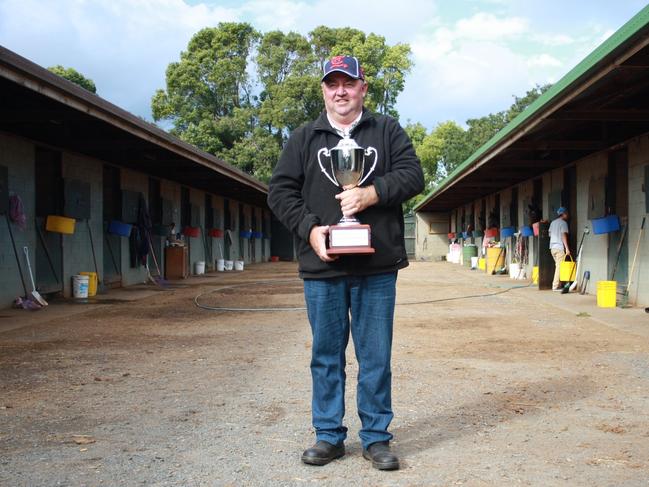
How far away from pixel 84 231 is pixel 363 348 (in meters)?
11.0

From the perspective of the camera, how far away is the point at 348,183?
3.01 metres

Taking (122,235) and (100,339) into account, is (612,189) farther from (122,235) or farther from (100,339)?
(122,235)

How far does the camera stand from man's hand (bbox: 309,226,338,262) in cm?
296

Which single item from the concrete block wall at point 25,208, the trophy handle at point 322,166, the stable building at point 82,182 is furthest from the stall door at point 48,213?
the trophy handle at point 322,166

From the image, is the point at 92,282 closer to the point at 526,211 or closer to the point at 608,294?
the point at 608,294

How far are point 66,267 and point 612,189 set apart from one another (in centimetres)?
910

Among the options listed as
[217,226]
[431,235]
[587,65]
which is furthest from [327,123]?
[431,235]

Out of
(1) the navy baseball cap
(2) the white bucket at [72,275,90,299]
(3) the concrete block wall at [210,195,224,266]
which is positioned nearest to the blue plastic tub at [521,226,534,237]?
(2) the white bucket at [72,275,90,299]

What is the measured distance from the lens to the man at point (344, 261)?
306 centimetres

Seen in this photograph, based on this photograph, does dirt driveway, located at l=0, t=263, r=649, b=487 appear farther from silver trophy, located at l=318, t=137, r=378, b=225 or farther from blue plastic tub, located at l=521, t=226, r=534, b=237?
blue plastic tub, located at l=521, t=226, r=534, b=237

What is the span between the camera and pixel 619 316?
352 inches

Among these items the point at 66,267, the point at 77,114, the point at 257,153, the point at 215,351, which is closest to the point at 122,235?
the point at 66,267

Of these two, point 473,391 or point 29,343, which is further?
point 29,343

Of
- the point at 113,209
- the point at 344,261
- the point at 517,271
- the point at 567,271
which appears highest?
the point at 113,209
